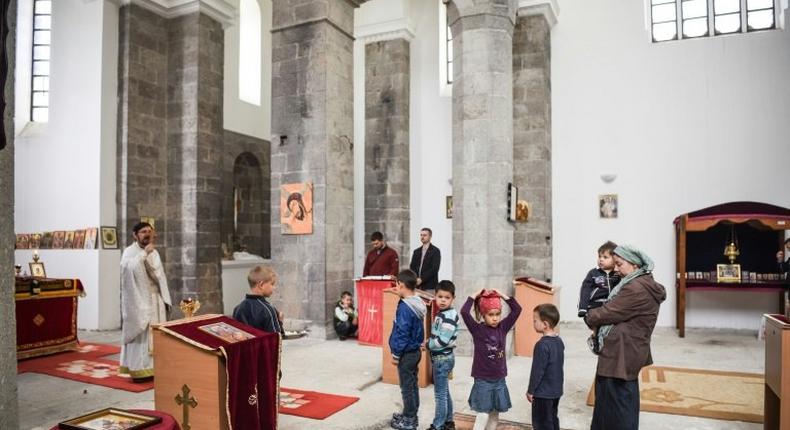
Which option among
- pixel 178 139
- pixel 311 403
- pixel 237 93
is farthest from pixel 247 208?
pixel 311 403

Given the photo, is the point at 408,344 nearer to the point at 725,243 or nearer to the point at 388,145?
the point at 725,243

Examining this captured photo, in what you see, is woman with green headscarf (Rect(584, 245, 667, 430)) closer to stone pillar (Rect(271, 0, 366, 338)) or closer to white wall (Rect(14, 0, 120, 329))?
stone pillar (Rect(271, 0, 366, 338))

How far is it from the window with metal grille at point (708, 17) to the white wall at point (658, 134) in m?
0.30

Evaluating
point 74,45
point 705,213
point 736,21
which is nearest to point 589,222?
point 705,213

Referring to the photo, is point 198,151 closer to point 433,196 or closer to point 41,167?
point 41,167

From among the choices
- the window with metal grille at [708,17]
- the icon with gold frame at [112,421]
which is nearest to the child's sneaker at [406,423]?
the icon with gold frame at [112,421]

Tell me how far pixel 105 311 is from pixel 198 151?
3.34 metres

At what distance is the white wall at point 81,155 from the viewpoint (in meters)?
10.4

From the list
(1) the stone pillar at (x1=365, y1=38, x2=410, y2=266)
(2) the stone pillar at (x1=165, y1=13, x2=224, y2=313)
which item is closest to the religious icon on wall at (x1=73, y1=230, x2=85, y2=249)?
(2) the stone pillar at (x1=165, y1=13, x2=224, y2=313)

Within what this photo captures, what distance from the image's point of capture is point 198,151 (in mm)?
11352

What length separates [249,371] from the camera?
4.05 meters

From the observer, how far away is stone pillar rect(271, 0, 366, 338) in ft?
30.3

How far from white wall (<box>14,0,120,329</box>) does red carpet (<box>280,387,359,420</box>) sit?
6.01 meters

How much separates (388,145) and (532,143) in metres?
2.99
